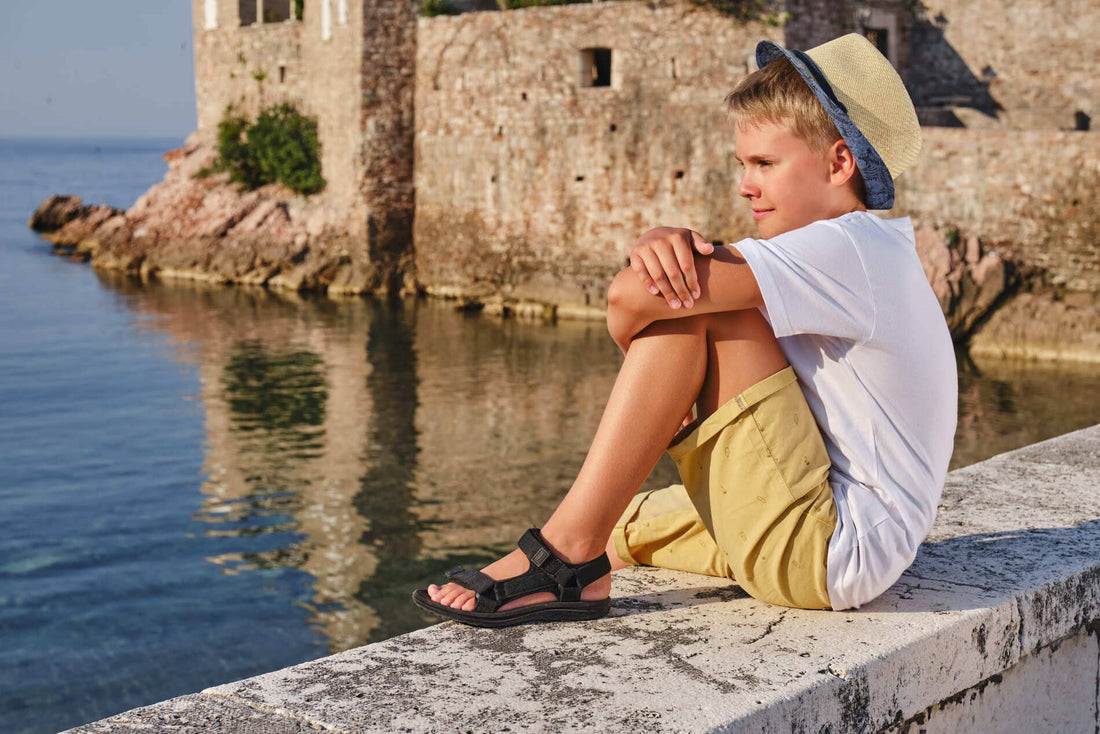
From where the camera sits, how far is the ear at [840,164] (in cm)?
234

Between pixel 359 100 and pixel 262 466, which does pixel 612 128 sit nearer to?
pixel 359 100

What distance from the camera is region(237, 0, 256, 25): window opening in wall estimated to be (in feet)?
76.2

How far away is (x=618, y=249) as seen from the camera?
1742cm

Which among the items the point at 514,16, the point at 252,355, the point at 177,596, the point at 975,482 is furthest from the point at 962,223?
the point at 975,482

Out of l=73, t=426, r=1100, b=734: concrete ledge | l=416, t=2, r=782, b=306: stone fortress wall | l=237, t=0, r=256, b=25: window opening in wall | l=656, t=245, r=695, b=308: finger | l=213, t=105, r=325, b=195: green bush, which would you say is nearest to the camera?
l=73, t=426, r=1100, b=734: concrete ledge

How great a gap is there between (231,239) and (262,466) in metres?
11.3

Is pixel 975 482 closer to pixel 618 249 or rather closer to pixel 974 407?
pixel 974 407

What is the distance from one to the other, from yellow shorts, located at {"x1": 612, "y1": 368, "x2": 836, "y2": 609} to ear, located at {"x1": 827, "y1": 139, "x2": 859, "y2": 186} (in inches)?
15.4

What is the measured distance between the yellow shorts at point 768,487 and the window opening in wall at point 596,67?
15904 millimetres

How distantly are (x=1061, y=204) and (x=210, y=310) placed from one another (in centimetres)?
1159

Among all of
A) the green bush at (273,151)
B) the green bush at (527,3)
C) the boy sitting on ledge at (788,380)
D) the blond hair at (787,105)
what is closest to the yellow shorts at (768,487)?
the boy sitting on ledge at (788,380)

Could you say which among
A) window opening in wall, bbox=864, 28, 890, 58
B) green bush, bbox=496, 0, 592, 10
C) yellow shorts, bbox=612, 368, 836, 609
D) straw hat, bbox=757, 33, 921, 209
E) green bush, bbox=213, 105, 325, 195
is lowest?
yellow shorts, bbox=612, 368, 836, 609

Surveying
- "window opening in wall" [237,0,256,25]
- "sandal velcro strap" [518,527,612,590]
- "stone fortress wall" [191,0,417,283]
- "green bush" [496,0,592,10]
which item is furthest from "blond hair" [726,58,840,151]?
"window opening in wall" [237,0,256,25]

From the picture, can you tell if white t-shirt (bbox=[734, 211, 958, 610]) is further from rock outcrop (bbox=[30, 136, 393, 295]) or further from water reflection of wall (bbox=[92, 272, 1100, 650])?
rock outcrop (bbox=[30, 136, 393, 295])
